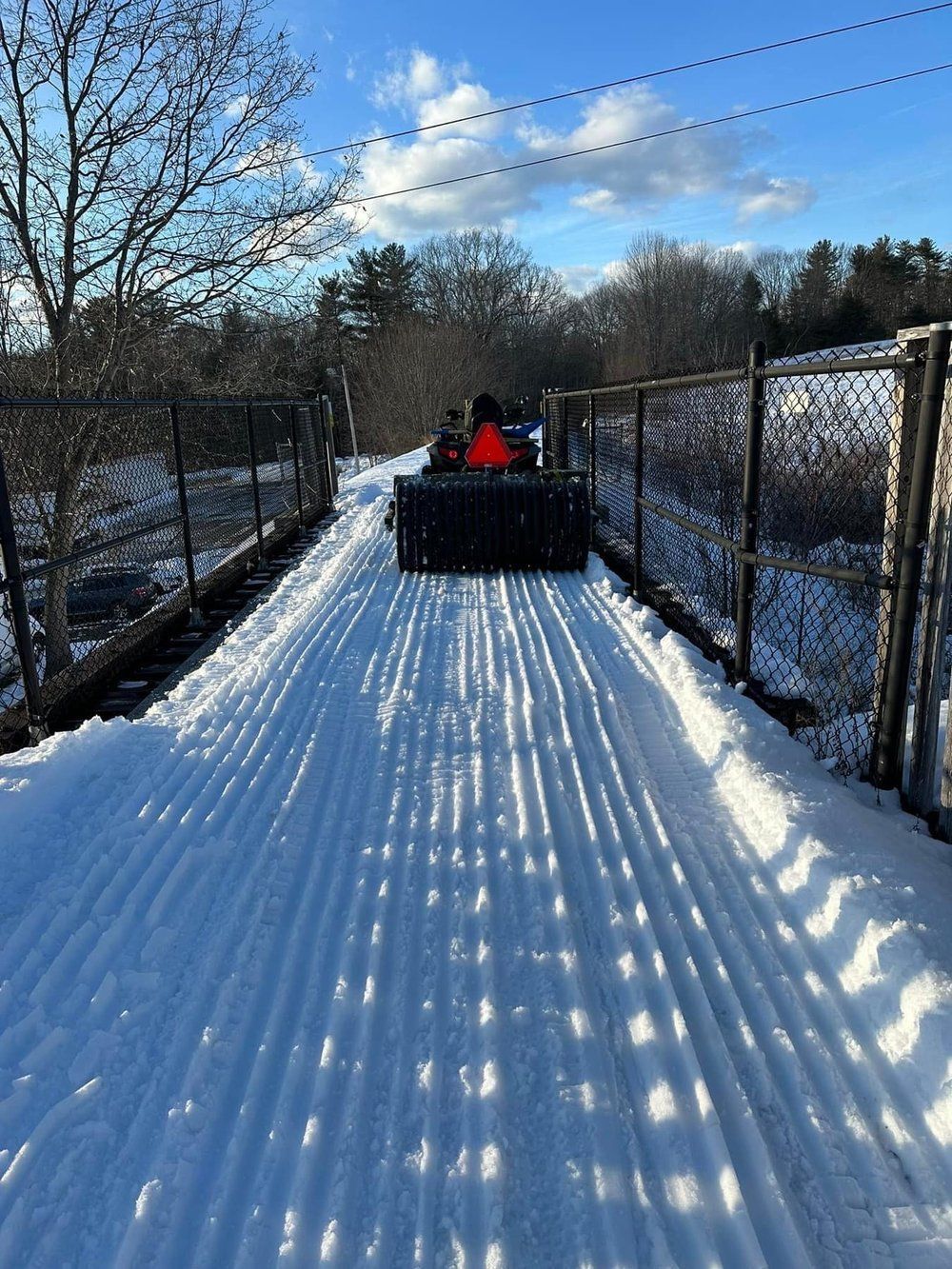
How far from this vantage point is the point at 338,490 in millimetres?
18906

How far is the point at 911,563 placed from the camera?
3105mm

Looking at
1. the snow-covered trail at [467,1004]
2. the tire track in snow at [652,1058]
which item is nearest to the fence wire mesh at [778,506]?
the snow-covered trail at [467,1004]

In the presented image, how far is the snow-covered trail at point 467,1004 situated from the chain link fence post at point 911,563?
0.99ft

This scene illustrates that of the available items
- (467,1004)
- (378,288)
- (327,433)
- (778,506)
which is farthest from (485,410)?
(378,288)

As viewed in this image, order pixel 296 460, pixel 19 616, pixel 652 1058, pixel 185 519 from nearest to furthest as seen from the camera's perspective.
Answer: pixel 652 1058 → pixel 19 616 → pixel 185 519 → pixel 296 460

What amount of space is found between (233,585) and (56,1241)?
746cm

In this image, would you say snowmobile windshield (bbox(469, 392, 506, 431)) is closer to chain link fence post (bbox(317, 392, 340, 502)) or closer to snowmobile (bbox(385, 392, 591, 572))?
snowmobile (bbox(385, 392, 591, 572))

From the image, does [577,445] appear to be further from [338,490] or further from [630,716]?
[630,716]

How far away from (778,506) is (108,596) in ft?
20.9

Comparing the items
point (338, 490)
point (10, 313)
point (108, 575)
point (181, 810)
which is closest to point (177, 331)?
point (10, 313)

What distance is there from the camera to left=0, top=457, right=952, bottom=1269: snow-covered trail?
183 cm

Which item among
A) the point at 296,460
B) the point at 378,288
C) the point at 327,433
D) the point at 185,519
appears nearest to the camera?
the point at 185,519

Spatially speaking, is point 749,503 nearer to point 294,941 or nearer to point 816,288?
point 294,941

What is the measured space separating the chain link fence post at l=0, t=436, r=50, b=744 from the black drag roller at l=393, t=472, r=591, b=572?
471cm
